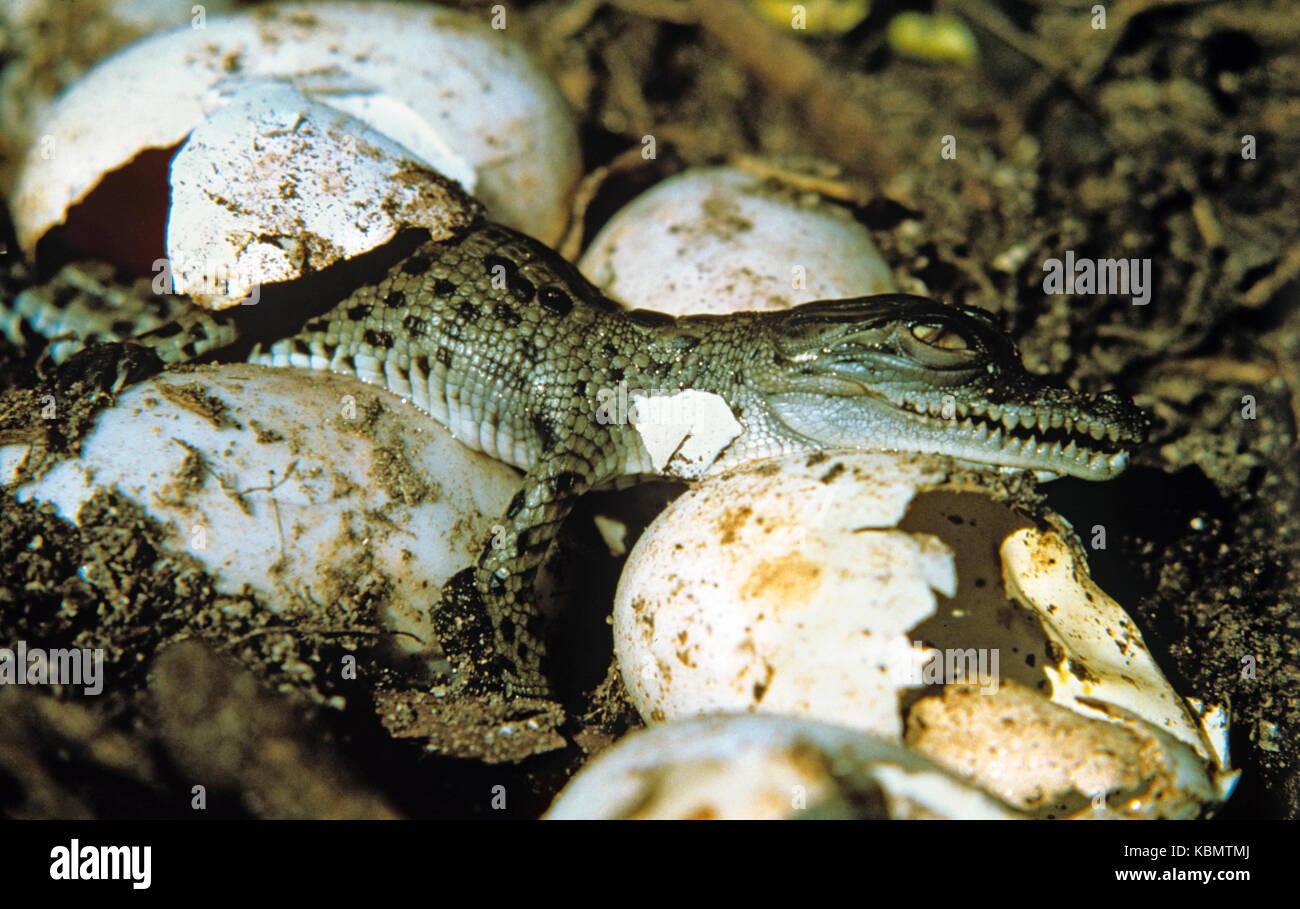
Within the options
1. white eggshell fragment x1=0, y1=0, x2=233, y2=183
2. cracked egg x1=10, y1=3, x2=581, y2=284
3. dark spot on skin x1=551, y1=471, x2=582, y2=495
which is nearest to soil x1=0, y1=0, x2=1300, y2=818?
dark spot on skin x1=551, y1=471, x2=582, y2=495

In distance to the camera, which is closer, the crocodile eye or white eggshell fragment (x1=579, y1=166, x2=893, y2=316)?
the crocodile eye

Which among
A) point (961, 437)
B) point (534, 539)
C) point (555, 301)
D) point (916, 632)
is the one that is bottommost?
point (916, 632)

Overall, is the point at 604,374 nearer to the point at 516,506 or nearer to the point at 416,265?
the point at 516,506

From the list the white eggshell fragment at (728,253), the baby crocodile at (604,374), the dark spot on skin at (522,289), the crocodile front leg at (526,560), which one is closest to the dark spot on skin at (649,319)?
the baby crocodile at (604,374)

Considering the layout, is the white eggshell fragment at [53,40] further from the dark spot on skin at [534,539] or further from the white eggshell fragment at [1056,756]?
the white eggshell fragment at [1056,756]

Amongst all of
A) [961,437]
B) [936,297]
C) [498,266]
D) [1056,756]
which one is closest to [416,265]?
[498,266]

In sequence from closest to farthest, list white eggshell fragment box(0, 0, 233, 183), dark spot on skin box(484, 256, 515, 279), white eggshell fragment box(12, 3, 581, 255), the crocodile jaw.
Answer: the crocodile jaw → dark spot on skin box(484, 256, 515, 279) → white eggshell fragment box(12, 3, 581, 255) → white eggshell fragment box(0, 0, 233, 183)

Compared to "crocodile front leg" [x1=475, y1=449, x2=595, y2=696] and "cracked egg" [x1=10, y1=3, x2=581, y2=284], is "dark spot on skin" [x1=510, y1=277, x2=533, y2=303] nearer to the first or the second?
"cracked egg" [x1=10, y1=3, x2=581, y2=284]

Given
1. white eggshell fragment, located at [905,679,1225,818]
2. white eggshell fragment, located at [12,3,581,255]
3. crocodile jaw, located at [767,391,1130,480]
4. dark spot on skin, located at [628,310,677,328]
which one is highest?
white eggshell fragment, located at [12,3,581,255]
